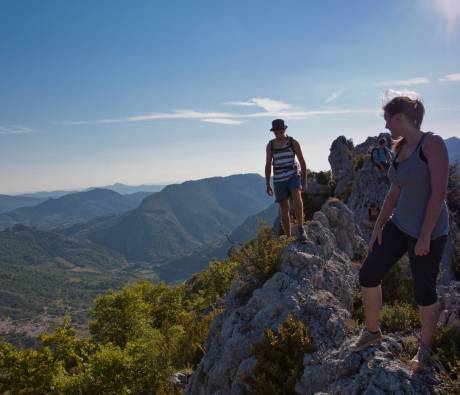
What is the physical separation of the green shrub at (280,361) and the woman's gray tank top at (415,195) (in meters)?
2.81

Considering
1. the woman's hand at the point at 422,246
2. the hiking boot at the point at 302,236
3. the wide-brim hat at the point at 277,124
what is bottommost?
the hiking boot at the point at 302,236

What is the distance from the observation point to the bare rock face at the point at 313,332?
4.80m

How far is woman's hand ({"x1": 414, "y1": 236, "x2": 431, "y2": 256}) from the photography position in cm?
443

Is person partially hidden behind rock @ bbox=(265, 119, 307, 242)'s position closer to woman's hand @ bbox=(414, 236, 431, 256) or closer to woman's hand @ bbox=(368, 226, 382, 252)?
woman's hand @ bbox=(368, 226, 382, 252)

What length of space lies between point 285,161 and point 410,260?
5.54 metres

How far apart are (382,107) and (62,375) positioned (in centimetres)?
2439

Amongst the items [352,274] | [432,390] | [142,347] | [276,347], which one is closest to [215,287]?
[142,347]

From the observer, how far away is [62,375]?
21875mm

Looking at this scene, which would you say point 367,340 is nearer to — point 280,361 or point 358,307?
point 280,361

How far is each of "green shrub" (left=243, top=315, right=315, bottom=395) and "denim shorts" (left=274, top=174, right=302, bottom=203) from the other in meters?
4.43

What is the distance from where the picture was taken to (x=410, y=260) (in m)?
4.86

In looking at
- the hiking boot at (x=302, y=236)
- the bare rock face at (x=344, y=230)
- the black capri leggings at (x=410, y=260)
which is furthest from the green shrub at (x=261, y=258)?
the black capri leggings at (x=410, y=260)

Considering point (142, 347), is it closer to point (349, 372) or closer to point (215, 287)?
point (215, 287)

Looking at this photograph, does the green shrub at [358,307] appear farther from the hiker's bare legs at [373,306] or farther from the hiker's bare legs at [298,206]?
the hiker's bare legs at [373,306]
